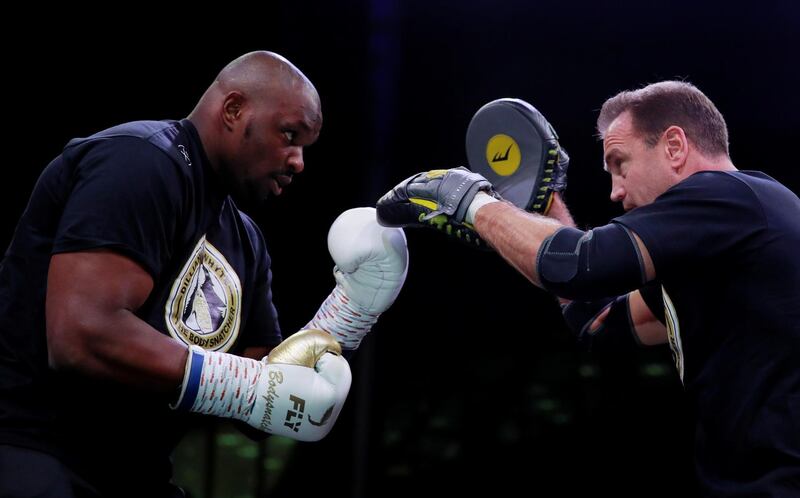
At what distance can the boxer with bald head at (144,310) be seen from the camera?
1560mm

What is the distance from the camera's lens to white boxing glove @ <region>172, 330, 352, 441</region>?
1624 millimetres

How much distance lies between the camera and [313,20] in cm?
451

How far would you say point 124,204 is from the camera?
159cm

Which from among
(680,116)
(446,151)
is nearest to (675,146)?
(680,116)

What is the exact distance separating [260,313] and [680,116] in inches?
48.1

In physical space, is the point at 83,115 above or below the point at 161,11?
below

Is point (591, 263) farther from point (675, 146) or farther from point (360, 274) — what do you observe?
point (360, 274)

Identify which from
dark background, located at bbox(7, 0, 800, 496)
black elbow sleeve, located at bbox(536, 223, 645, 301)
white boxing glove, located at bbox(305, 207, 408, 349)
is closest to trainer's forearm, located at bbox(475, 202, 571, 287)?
black elbow sleeve, located at bbox(536, 223, 645, 301)

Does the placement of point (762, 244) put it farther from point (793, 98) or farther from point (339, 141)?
point (339, 141)

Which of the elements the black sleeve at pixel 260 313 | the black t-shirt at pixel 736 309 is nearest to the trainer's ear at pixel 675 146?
the black t-shirt at pixel 736 309

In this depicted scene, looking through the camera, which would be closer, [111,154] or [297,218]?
[111,154]

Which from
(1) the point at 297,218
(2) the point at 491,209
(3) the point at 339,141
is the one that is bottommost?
(1) the point at 297,218

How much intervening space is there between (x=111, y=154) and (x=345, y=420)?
3.61m

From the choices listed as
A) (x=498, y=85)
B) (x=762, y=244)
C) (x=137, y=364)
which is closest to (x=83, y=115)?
(x=498, y=85)
